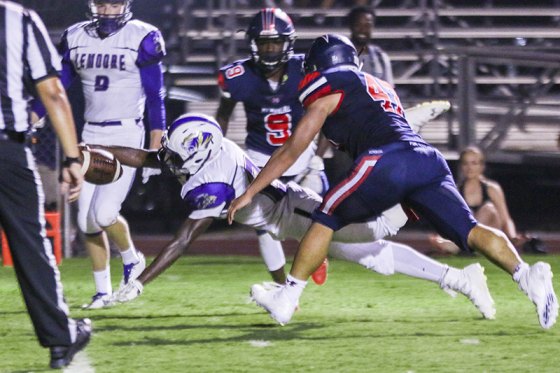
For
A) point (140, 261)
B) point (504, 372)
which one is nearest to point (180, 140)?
point (140, 261)

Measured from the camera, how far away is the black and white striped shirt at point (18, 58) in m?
4.77

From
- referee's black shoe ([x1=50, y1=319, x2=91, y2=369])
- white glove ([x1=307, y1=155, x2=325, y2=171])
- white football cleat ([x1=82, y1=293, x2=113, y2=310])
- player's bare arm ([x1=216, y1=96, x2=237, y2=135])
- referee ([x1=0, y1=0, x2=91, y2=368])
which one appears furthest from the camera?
white glove ([x1=307, y1=155, x2=325, y2=171])

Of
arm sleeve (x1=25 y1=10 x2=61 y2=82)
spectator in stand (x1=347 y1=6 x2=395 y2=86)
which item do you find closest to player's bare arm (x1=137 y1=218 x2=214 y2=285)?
arm sleeve (x1=25 y1=10 x2=61 y2=82)

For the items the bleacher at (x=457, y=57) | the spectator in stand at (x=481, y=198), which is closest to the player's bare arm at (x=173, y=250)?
the spectator in stand at (x=481, y=198)

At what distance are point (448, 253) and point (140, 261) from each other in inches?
132

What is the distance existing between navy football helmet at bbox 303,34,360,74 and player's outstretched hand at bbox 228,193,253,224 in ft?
2.23

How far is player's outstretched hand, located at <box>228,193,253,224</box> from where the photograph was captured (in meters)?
5.64

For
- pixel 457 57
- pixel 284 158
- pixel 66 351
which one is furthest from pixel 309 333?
pixel 457 57

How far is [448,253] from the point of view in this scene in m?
9.88

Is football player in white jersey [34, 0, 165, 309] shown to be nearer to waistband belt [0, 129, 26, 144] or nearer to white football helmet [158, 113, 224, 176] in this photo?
white football helmet [158, 113, 224, 176]

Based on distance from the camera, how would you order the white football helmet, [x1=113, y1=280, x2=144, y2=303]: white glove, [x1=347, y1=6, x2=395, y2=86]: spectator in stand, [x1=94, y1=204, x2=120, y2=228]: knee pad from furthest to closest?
[x1=347, y1=6, x2=395, y2=86]: spectator in stand, [x1=94, y1=204, x2=120, y2=228]: knee pad, the white football helmet, [x1=113, y1=280, x2=144, y2=303]: white glove

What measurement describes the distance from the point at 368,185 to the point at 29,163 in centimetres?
156

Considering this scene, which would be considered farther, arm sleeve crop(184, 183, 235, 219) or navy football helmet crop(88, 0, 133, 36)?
navy football helmet crop(88, 0, 133, 36)

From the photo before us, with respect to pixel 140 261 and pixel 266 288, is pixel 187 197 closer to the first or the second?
pixel 266 288
